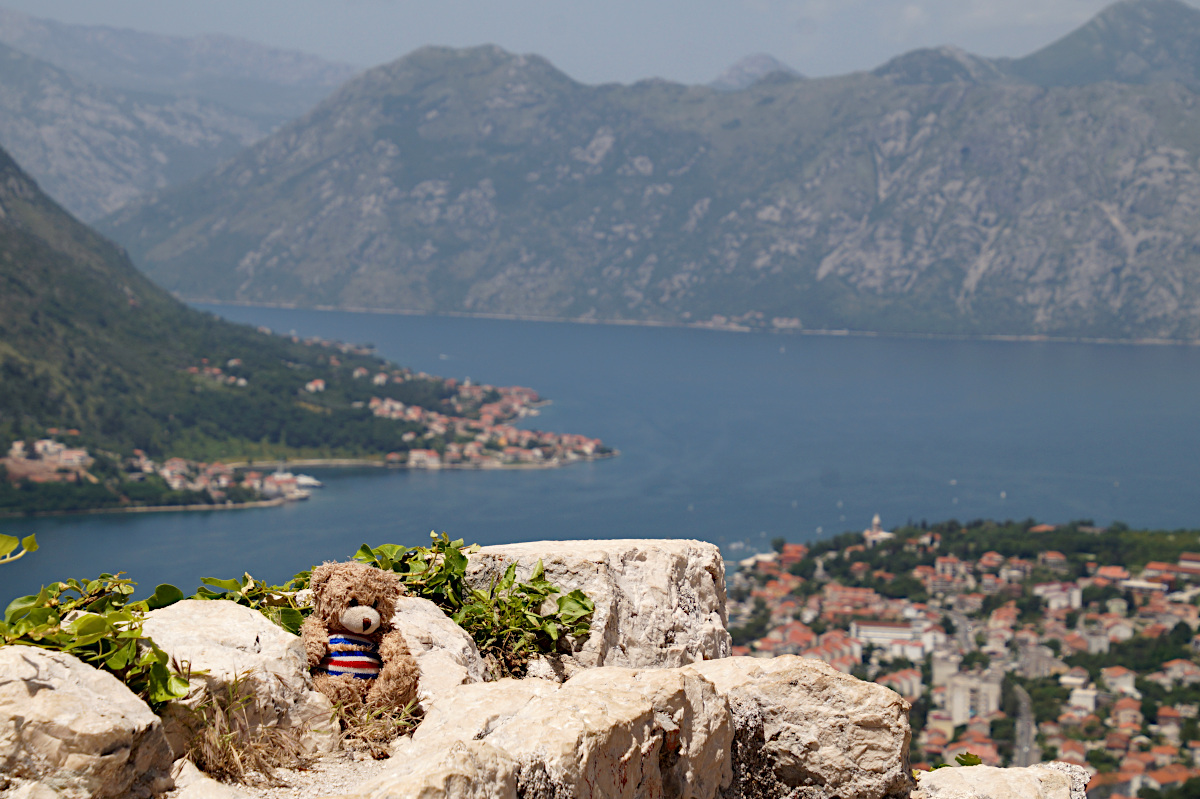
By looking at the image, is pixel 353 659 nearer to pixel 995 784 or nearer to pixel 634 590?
pixel 634 590

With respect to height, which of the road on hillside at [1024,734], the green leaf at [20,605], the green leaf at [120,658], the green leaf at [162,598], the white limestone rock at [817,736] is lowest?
the road on hillside at [1024,734]

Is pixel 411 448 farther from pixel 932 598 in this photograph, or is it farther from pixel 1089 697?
pixel 1089 697

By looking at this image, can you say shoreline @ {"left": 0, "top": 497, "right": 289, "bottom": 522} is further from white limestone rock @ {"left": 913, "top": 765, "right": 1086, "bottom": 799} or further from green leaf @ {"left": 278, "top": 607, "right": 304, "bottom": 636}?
white limestone rock @ {"left": 913, "top": 765, "right": 1086, "bottom": 799}

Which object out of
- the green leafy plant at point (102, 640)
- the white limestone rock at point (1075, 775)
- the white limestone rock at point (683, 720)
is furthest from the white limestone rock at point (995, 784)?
the green leafy plant at point (102, 640)

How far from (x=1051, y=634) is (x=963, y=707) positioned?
1418 centimetres

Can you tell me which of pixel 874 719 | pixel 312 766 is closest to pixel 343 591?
pixel 312 766

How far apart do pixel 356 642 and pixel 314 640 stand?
0.54 feet

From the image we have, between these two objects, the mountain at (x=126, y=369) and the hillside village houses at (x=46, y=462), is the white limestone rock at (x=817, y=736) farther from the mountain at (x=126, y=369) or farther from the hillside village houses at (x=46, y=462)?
the mountain at (x=126, y=369)

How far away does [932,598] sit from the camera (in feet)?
214

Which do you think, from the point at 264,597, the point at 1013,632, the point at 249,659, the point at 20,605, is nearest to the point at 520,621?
the point at 264,597

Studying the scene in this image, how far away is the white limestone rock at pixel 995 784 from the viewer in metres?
4.17

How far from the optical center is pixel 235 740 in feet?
10.6

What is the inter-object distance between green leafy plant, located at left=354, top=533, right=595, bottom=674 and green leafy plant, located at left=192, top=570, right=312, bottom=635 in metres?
0.38

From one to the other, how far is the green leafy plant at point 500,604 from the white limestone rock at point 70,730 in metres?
1.56
